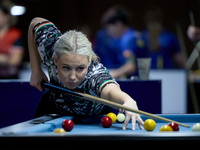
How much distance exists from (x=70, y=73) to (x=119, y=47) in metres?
2.48

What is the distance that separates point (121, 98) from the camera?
1.74m

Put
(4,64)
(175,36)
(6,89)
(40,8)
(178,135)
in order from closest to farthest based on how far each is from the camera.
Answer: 1. (178,135)
2. (6,89)
3. (4,64)
4. (175,36)
5. (40,8)

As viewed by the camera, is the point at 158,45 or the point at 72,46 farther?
the point at 158,45

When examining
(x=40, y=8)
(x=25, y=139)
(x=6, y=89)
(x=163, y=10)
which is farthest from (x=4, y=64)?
(x=163, y=10)

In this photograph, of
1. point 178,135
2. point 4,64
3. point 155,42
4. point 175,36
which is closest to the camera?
point 178,135

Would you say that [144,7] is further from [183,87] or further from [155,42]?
[183,87]

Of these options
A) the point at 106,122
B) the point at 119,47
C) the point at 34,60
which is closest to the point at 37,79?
the point at 34,60

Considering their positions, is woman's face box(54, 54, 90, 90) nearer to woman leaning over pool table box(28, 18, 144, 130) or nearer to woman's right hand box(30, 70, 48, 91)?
woman leaning over pool table box(28, 18, 144, 130)

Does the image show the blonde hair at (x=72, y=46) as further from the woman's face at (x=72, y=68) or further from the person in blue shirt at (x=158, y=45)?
the person in blue shirt at (x=158, y=45)

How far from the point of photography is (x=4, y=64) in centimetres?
418

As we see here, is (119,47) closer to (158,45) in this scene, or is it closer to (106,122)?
(158,45)

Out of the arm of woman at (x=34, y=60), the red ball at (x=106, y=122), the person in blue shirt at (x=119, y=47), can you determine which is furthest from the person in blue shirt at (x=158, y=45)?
the red ball at (x=106, y=122)

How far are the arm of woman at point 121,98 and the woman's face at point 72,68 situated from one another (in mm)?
179

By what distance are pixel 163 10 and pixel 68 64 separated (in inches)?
256
